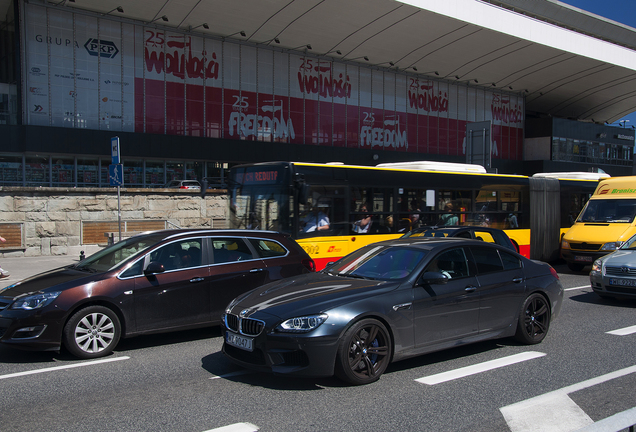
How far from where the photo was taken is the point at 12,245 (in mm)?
17172

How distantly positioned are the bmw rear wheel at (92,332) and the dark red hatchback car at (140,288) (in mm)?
11

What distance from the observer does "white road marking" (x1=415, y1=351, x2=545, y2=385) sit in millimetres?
5406

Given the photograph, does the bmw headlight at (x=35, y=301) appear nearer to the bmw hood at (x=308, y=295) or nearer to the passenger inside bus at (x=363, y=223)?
the bmw hood at (x=308, y=295)

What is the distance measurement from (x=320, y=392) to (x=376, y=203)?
25.5 ft

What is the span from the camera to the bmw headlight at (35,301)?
241 inches

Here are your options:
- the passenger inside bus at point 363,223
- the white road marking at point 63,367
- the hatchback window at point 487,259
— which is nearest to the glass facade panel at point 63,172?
the passenger inside bus at point 363,223

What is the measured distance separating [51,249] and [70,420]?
15.2 meters

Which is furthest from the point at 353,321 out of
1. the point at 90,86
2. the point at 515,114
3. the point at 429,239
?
the point at 515,114

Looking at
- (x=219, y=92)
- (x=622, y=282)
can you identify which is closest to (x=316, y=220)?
(x=622, y=282)

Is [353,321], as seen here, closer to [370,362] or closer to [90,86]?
[370,362]

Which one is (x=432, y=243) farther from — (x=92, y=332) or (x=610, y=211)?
(x=610, y=211)

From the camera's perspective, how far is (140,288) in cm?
670

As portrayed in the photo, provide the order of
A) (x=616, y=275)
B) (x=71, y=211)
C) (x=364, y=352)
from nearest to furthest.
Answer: (x=364, y=352) → (x=616, y=275) → (x=71, y=211)

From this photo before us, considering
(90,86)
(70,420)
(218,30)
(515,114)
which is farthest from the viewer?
(515,114)
